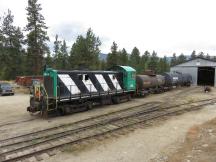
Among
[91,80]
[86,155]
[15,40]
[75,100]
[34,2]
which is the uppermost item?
[34,2]

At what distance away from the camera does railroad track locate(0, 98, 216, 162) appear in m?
10.6

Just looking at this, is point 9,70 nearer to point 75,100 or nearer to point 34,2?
point 34,2

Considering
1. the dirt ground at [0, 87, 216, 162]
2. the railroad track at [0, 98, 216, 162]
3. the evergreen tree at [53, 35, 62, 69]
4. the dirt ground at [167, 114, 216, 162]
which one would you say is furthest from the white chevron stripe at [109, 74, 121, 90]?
the evergreen tree at [53, 35, 62, 69]

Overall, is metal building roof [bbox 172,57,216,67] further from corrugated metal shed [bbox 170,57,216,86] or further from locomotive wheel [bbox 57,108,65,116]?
locomotive wheel [bbox 57,108,65,116]

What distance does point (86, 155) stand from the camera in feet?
34.4

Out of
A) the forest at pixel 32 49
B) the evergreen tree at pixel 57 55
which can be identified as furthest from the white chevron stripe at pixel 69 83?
the evergreen tree at pixel 57 55

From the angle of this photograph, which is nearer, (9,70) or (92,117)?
(92,117)

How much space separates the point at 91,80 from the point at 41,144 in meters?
10.3

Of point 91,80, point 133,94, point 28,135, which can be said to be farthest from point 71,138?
point 133,94

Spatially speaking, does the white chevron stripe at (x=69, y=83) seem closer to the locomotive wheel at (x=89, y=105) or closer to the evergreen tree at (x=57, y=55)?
the locomotive wheel at (x=89, y=105)

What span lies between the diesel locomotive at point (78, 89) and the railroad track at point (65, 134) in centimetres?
274

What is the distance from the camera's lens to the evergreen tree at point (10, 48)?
5706 centimetres

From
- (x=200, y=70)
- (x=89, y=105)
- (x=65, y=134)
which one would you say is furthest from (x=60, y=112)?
(x=200, y=70)

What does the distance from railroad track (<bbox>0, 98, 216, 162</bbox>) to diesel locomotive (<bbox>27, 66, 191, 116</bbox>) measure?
274 cm
